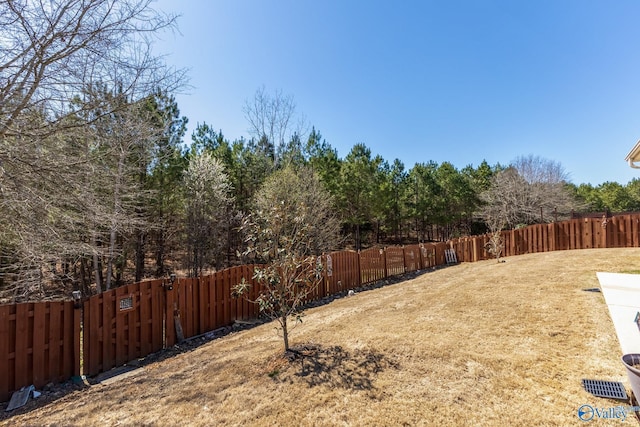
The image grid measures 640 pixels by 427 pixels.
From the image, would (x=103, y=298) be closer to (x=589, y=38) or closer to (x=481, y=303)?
(x=481, y=303)

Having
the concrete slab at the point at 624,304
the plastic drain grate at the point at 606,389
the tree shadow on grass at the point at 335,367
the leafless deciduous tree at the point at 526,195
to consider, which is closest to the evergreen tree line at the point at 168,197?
the leafless deciduous tree at the point at 526,195

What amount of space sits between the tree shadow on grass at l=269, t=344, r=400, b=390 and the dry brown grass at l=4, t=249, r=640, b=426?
0.7 inches

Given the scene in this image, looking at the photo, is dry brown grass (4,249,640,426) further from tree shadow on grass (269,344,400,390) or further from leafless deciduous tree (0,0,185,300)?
leafless deciduous tree (0,0,185,300)

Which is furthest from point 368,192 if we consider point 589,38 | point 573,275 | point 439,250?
point 573,275

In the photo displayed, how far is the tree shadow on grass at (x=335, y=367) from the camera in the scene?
2902 mm

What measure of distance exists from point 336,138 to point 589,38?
14.3m

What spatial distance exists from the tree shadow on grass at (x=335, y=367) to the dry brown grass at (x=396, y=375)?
0.02 metres

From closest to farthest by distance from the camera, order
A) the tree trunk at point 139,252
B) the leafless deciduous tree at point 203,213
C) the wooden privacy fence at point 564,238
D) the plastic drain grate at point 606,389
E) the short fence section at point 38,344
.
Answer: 1. the plastic drain grate at point 606,389
2. the short fence section at point 38,344
3. the wooden privacy fence at point 564,238
4. the tree trunk at point 139,252
5. the leafless deciduous tree at point 203,213

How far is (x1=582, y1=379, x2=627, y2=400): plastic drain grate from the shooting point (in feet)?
7.78

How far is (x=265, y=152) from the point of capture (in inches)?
714

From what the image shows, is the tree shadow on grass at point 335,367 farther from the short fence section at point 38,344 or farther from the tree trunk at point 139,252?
the tree trunk at point 139,252

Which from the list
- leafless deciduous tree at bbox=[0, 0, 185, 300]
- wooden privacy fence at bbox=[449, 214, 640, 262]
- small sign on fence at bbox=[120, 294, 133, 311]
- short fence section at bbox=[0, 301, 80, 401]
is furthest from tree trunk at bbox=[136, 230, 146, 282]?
wooden privacy fence at bbox=[449, 214, 640, 262]

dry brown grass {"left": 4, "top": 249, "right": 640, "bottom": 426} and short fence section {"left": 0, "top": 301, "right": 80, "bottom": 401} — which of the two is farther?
short fence section {"left": 0, "top": 301, "right": 80, "bottom": 401}

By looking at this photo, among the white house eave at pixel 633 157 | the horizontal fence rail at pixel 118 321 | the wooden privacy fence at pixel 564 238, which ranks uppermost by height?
the white house eave at pixel 633 157
